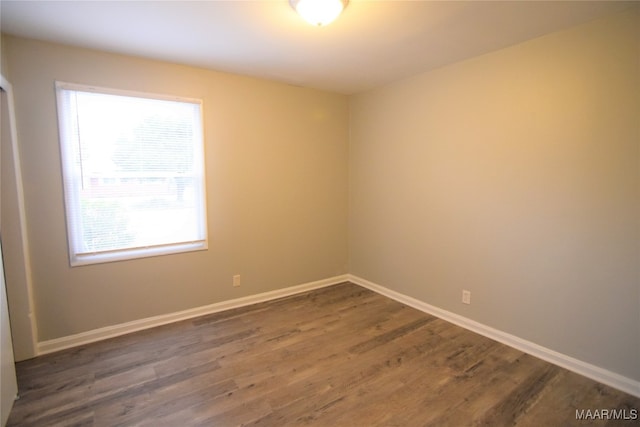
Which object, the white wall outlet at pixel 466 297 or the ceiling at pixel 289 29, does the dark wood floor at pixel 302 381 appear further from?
the ceiling at pixel 289 29

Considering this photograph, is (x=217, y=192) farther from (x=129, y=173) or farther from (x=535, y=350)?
(x=535, y=350)

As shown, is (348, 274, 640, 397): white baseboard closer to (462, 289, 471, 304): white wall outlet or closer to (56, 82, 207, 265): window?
(462, 289, 471, 304): white wall outlet

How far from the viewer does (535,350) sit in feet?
8.20

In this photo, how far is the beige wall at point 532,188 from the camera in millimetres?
2064

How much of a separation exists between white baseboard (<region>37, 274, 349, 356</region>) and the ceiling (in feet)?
7.85

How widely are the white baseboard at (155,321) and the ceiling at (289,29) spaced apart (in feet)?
7.85

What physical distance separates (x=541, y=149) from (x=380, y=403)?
220 centimetres

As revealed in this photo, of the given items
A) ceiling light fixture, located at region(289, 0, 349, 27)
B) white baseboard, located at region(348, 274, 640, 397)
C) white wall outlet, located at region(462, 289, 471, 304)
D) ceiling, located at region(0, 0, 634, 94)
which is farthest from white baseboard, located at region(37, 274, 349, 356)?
ceiling light fixture, located at region(289, 0, 349, 27)

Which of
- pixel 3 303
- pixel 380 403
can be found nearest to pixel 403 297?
pixel 380 403

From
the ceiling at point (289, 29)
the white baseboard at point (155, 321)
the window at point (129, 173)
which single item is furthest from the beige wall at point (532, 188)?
the window at point (129, 173)

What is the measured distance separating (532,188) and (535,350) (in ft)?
4.27

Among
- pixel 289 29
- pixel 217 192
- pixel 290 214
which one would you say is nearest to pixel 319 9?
pixel 289 29

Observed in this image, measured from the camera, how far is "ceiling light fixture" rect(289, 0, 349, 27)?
69.5 inches

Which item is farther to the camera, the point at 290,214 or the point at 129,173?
the point at 290,214
